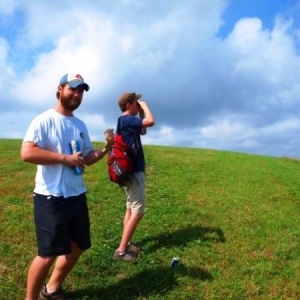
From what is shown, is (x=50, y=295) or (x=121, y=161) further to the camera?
(x=121, y=161)

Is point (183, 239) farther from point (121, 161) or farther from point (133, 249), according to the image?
point (121, 161)

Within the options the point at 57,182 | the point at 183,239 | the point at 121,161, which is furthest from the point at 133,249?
the point at 57,182

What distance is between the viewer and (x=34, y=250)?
25.2ft

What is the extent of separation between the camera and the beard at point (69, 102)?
534cm

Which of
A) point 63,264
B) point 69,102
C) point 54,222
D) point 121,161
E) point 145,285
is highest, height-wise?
point 69,102

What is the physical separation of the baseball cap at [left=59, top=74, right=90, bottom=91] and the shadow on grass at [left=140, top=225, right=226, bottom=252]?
12.6 feet

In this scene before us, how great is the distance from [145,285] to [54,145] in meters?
2.71

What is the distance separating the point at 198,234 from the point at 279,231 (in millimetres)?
2046

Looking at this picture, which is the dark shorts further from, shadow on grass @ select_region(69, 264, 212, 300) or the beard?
shadow on grass @ select_region(69, 264, 212, 300)

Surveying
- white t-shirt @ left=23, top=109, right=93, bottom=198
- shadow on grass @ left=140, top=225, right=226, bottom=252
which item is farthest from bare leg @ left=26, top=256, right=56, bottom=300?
shadow on grass @ left=140, top=225, right=226, bottom=252

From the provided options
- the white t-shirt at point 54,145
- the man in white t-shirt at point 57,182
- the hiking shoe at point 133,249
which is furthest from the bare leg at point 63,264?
the hiking shoe at point 133,249

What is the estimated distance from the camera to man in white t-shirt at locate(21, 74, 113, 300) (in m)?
5.11

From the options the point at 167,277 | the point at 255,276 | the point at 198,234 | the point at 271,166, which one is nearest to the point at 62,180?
the point at 167,277

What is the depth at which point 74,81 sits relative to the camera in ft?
17.4
